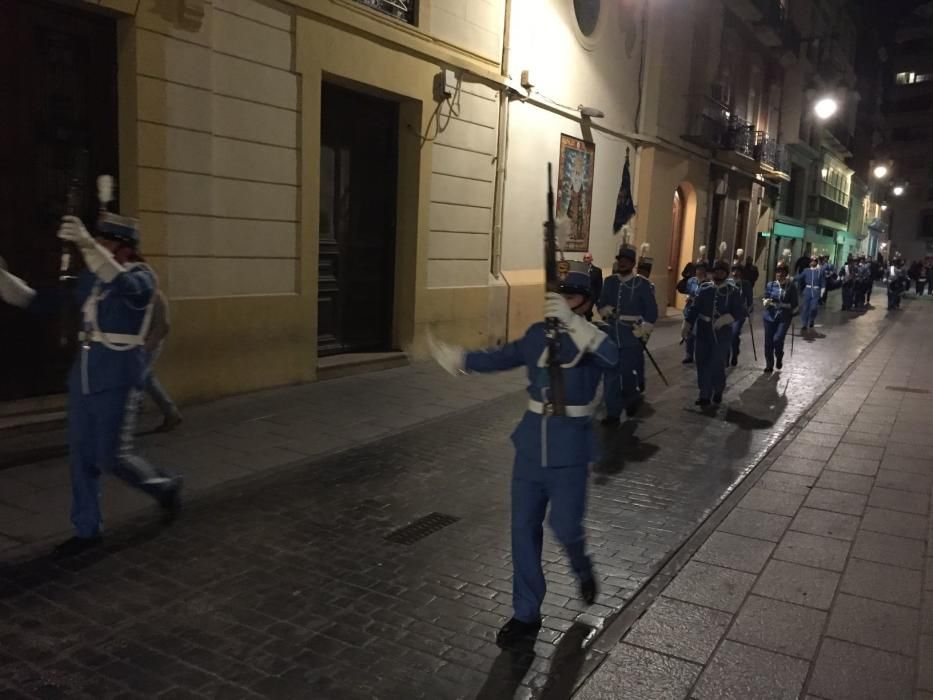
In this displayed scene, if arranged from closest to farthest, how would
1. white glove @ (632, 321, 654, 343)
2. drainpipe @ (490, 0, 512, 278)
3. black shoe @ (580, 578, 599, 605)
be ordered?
black shoe @ (580, 578, 599, 605) → white glove @ (632, 321, 654, 343) → drainpipe @ (490, 0, 512, 278)

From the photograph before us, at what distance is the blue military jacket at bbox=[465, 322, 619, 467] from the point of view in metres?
3.69

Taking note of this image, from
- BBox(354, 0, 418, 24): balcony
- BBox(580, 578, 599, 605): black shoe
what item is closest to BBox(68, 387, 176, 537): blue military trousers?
BBox(580, 578, 599, 605): black shoe

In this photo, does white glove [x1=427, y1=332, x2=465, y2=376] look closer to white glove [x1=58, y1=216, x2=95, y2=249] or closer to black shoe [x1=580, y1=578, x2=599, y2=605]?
black shoe [x1=580, y1=578, x2=599, y2=605]

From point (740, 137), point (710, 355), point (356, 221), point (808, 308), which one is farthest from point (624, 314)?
point (740, 137)

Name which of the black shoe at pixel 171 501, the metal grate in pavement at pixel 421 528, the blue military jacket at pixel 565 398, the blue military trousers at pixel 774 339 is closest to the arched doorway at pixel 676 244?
the blue military trousers at pixel 774 339

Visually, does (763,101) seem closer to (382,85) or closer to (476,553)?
(382,85)

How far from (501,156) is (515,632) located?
10.1 meters

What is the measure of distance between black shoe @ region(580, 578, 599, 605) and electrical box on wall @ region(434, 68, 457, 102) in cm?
872

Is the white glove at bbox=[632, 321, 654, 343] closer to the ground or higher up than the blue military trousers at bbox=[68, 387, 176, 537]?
higher up

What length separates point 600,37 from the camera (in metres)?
15.4

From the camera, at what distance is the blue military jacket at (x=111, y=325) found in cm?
440

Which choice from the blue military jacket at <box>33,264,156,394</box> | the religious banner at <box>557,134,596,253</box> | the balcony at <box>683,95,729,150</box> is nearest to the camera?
the blue military jacket at <box>33,264,156,394</box>

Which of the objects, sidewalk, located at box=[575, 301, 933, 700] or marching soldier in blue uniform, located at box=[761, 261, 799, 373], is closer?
sidewalk, located at box=[575, 301, 933, 700]

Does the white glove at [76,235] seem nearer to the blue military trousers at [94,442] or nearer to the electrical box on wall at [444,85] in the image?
the blue military trousers at [94,442]
